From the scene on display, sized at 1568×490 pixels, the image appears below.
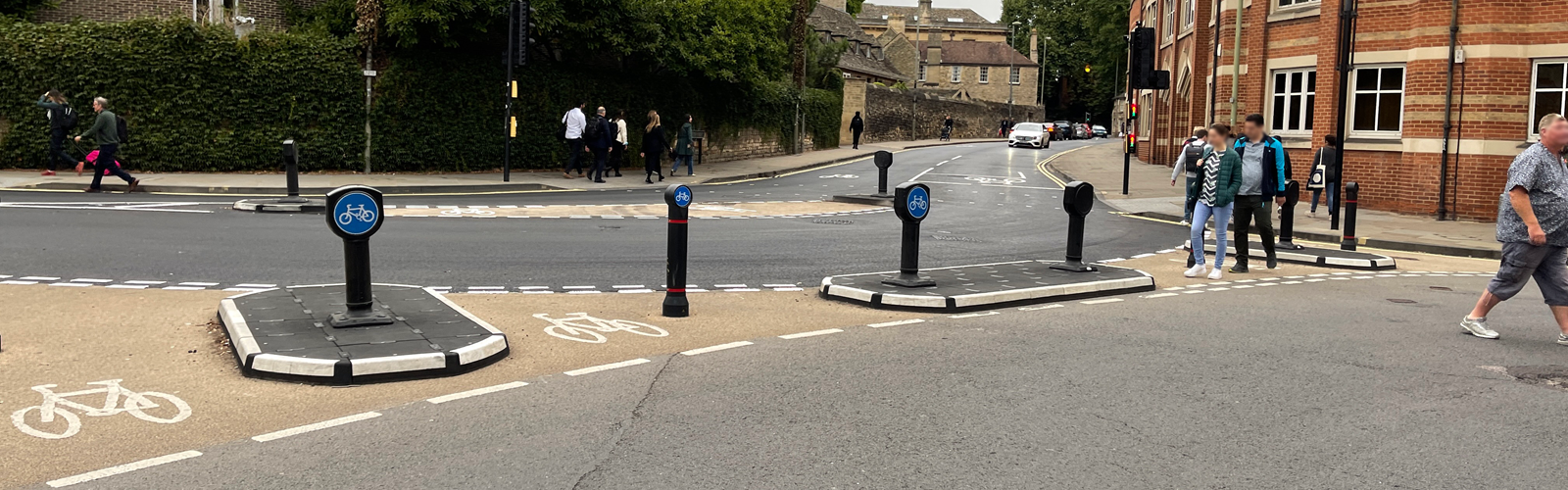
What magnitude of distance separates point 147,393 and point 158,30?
63.1 ft

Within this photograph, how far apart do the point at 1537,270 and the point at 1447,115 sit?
13.7 m

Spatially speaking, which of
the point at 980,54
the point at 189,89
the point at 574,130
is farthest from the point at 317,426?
the point at 980,54

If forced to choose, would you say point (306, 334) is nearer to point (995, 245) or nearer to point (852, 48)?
→ point (995, 245)

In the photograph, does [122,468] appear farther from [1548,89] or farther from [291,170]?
[1548,89]

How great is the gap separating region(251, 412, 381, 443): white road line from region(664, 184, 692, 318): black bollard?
310 cm

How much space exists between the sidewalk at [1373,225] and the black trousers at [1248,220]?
4.85m

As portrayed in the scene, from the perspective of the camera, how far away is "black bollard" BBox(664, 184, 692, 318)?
28.0ft

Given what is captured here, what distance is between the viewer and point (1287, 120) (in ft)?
80.6

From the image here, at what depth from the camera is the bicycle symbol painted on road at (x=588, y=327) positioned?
303 inches

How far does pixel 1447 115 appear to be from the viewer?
20203mm

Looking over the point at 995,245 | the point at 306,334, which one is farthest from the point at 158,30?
the point at 306,334

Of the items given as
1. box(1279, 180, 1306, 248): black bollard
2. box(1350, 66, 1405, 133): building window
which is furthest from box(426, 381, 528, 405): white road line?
box(1350, 66, 1405, 133): building window

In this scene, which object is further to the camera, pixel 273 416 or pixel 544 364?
pixel 544 364

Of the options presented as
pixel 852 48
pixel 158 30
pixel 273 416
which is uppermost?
pixel 852 48
